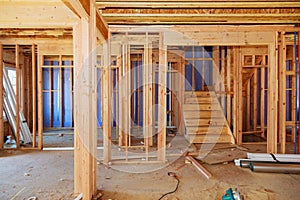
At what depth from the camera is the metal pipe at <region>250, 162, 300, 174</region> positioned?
3691 mm

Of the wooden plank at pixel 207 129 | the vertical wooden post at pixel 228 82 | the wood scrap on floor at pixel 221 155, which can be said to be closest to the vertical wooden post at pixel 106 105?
the wood scrap on floor at pixel 221 155

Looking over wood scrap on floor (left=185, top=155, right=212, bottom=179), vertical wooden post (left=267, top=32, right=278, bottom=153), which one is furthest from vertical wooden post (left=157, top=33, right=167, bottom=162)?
vertical wooden post (left=267, top=32, right=278, bottom=153)

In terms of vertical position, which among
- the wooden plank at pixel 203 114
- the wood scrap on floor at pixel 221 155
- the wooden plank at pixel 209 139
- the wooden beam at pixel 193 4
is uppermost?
the wooden beam at pixel 193 4

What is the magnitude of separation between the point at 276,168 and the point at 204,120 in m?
2.70

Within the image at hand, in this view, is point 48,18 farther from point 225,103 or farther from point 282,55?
point 225,103

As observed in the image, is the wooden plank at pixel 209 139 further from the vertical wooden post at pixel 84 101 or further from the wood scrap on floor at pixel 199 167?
the vertical wooden post at pixel 84 101

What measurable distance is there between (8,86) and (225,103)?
224 inches

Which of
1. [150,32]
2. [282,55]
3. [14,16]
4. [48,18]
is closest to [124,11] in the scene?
[150,32]

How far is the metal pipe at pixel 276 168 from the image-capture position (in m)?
3.69

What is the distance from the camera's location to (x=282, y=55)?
4.60 meters

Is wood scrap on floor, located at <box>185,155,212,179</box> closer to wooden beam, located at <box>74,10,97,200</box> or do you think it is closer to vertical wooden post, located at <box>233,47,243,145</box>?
wooden beam, located at <box>74,10,97,200</box>

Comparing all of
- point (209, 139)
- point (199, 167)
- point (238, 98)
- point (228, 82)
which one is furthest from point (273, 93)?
point (199, 167)

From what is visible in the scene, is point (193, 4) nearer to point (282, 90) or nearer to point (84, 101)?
point (84, 101)

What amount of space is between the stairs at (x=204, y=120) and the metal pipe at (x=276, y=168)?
1.91m
